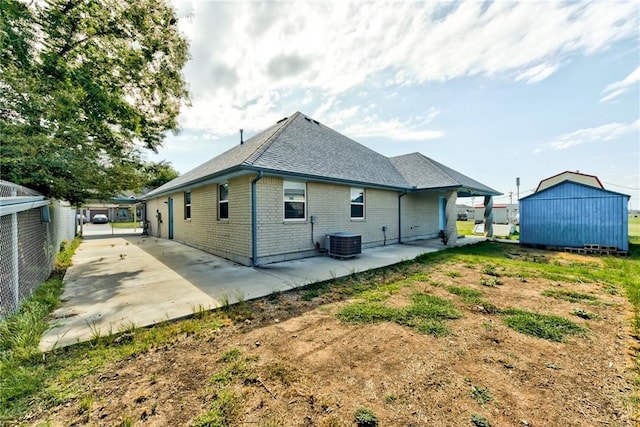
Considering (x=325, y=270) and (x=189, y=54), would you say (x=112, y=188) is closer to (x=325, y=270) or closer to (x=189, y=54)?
(x=189, y=54)

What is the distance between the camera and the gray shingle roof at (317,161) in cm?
780

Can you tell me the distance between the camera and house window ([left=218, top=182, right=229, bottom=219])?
8773mm

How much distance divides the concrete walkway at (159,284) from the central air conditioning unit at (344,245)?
272mm

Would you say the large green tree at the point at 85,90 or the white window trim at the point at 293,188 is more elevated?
the large green tree at the point at 85,90

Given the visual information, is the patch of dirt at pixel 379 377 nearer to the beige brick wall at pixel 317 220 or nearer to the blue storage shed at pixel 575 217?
the beige brick wall at pixel 317 220

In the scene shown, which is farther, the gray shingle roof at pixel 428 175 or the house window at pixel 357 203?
the gray shingle roof at pixel 428 175

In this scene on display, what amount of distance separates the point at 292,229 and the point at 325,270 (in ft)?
6.46

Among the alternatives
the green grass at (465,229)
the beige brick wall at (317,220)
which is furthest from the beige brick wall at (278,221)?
the green grass at (465,229)

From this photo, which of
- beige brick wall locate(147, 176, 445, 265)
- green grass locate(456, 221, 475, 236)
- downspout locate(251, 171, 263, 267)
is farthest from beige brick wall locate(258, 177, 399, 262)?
green grass locate(456, 221, 475, 236)

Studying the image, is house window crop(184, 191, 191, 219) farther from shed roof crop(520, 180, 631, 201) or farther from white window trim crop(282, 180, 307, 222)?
shed roof crop(520, 180, 631, 201)

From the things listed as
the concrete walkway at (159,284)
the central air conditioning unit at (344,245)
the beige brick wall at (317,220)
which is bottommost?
the concrete walkway at (159,284)

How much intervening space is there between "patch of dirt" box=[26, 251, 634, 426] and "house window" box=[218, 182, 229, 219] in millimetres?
5841

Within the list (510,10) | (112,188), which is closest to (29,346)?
(112,188)

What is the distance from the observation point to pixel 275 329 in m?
3.55
